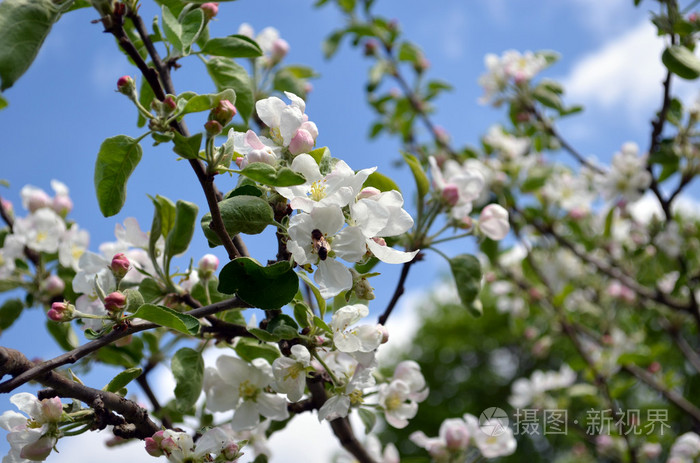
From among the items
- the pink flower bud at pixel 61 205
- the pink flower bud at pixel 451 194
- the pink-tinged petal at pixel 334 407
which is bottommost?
the pink-tinged petal at pixel 334 407

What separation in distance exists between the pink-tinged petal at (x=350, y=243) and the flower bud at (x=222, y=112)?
0.72ft

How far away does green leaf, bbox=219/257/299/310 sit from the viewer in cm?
79

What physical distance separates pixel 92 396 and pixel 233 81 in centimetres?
60

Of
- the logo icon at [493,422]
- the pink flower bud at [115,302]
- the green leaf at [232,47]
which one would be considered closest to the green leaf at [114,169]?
the pink flower bud at [115,302]

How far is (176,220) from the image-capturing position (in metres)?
1.00

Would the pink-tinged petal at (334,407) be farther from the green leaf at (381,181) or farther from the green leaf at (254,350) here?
the green leaf at (381,181)

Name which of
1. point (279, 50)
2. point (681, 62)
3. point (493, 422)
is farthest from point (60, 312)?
point (681, 62)

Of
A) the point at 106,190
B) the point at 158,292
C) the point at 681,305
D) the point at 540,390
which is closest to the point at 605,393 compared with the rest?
the point at 681,305

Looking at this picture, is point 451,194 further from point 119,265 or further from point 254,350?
point 119,265

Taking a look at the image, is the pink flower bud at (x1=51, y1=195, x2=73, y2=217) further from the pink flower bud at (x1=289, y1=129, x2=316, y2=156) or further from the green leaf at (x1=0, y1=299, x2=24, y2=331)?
the pink flower bud at (x1=289, y1=129, x2=316, y2=156)

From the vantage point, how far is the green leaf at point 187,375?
102 centimetres

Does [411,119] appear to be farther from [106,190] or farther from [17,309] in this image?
[106,190]

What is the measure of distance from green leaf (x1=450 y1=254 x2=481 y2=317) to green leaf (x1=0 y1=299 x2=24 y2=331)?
44.0 inches

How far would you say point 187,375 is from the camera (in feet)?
3.40
